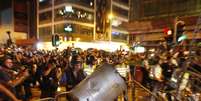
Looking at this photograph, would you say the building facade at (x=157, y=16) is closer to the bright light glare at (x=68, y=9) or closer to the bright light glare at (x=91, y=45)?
the bright light glare at (x=91, y=45)

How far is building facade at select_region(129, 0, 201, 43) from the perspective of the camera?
92.1 feet

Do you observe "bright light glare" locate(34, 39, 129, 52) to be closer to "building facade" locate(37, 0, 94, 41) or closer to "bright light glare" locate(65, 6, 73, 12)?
"building facade" locate(37, 0, 94, 41)

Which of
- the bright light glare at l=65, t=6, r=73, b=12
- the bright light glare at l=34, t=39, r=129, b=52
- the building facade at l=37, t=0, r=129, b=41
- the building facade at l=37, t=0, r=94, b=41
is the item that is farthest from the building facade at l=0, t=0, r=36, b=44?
the bright light glare at l=65, t=6, r=73, b=12

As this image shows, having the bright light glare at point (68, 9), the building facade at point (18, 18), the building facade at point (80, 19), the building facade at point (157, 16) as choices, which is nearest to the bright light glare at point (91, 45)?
the building facade at point (80, 19)

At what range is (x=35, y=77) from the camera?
1073cm

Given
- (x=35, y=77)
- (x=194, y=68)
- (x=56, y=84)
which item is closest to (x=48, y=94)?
(x=56, y=84)

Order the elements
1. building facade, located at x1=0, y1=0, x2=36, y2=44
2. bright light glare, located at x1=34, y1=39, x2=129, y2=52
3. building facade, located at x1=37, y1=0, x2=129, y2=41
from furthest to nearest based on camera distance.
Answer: building facade, located at x1=0, y1=0, x2=36, y2=44
bright light glare, located at x1=34, y1=39, x2=129, y2=52
building facade, located at x1=37, y1=0, x2=129, y2=41

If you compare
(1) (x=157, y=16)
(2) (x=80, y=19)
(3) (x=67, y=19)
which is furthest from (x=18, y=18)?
(1) (x=157, y=16)

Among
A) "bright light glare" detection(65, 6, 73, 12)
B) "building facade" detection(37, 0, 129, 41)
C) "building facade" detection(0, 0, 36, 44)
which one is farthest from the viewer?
"building facade" detection(0, 0, 36, 44)

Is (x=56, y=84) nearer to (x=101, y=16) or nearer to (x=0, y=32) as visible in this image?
(x=101, y=16)

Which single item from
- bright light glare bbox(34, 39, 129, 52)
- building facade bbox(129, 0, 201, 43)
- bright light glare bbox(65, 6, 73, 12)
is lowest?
bright light glare bbox(34, 39, 129, 52)

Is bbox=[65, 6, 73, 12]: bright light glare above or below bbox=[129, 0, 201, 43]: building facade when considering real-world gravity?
above

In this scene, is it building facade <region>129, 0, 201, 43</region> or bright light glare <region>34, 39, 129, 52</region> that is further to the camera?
bright light glare <region>34, 39, 129, 52</region>

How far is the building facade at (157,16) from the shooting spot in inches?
1105
